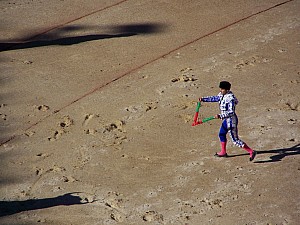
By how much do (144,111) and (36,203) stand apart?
9.92 feet

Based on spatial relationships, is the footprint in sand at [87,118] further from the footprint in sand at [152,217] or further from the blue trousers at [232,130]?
the footprint in sand at [152,217]

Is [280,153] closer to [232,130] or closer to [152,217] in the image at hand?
[232,130]

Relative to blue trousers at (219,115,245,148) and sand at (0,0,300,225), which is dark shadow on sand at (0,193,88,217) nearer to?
sand at (0,0,300,225)

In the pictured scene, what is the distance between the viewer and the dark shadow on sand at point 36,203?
998cm

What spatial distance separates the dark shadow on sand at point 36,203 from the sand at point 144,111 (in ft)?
0.07

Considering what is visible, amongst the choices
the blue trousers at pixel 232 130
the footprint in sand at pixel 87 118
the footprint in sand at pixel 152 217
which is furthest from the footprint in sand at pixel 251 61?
the footprint in sand at pixel 152 217

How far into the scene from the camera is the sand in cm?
998

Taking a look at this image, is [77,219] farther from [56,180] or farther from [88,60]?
[88,60]

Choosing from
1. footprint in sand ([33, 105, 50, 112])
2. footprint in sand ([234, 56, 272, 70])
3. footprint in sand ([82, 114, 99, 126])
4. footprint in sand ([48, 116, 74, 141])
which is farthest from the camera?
footprint in sand ([234, 56, 272, 70])

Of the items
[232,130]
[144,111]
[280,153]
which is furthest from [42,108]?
[280,153]

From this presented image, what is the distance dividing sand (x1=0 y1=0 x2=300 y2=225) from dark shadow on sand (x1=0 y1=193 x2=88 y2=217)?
0.07 feet

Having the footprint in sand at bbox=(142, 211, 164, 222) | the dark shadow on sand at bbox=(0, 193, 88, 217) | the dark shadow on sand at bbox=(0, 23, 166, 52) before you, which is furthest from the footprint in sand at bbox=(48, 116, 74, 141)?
the dark shadow on sand at bbox=(0, 23, 166, 52)

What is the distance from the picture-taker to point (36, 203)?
1012 centimetres

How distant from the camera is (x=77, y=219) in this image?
31.9ft
